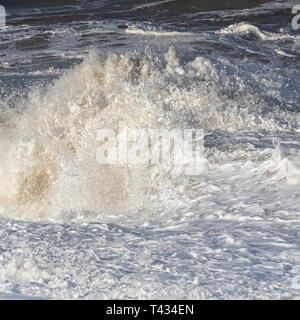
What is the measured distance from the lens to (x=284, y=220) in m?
4.97

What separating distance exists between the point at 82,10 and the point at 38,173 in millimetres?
12102

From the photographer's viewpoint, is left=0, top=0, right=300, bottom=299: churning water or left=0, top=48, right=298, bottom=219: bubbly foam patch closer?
left=0, top=0, right=300, bottom=299: churning water

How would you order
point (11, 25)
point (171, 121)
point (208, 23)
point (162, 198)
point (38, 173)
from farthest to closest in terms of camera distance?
point (11, 25), point (208, 23), point (38, 173), point (171, 121), point (162, 198)

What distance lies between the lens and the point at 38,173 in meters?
7.79

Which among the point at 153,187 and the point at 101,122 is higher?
the point at 101,122

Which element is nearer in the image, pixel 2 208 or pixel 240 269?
pixel 240 269

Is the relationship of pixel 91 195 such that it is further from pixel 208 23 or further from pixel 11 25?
pixel 11 25

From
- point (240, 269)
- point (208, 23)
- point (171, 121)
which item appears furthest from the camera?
point (208, 23)

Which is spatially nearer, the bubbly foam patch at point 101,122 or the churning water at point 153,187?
the churning water at point 153,187

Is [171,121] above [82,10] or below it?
below

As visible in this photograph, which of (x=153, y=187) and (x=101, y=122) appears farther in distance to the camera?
(x=101, y=122)
